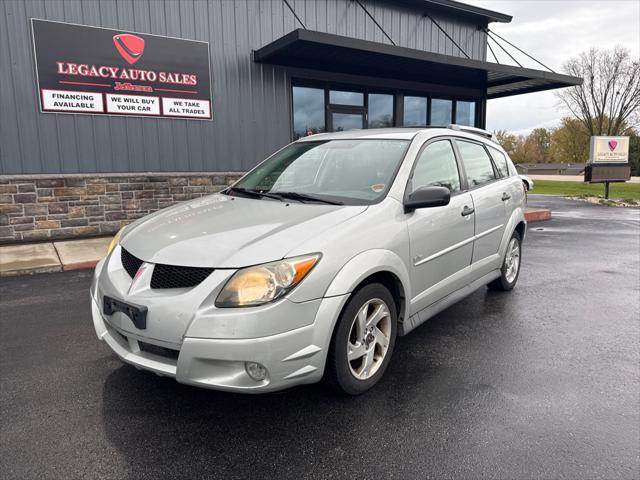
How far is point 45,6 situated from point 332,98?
6.69 m

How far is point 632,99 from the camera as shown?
42.5 meters

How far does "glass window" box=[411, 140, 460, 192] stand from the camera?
358cm

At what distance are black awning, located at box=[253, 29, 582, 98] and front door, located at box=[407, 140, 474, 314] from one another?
20.3ft

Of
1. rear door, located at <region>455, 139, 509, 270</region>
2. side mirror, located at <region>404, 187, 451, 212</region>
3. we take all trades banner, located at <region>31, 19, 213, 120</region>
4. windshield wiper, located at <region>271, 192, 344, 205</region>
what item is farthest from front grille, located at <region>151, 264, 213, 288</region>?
Result: we take all trades banner, located at <region>31, 19, 213, 120</region>

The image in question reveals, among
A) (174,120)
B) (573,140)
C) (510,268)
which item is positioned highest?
(573,140)

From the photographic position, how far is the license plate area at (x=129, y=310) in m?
2.49

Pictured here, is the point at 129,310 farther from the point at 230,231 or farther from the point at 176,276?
the point at 230,231

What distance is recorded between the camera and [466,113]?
15.5m

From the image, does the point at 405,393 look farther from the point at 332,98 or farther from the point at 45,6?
the point at 332,98

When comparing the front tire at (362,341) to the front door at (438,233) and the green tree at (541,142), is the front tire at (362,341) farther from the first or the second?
the green tree at (541,142)

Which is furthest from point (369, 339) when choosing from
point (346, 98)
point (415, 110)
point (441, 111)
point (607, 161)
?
point (607, 161)

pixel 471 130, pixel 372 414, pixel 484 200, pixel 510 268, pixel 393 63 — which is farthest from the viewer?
pixel 393 63

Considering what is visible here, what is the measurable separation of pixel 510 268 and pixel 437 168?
217 cm

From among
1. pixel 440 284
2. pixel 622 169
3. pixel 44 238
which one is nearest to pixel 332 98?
pixel 44 238
